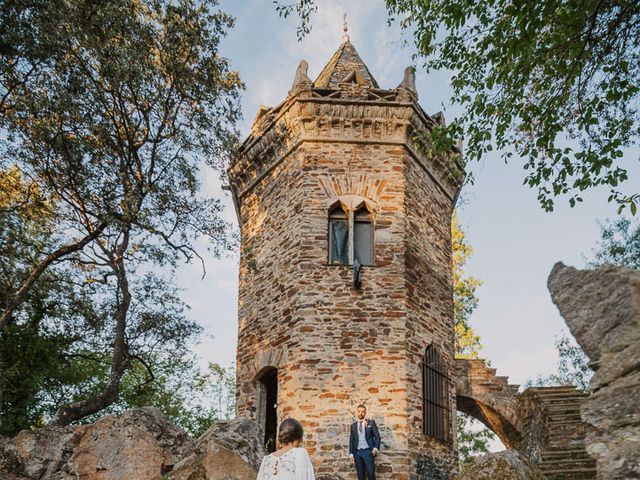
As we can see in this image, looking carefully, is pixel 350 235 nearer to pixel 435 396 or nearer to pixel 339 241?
pixel 339 241

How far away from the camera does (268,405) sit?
13398mm

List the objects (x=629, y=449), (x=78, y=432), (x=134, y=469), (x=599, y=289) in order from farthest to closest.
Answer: (x=78, y=432)
(x=134, y=469)
(x=599, y=289)
(x=629, y=449)

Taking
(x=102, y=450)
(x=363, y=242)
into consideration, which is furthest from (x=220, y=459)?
(x=363, y=242)

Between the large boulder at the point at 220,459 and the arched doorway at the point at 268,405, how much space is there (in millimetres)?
5428

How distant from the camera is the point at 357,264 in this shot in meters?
11.3

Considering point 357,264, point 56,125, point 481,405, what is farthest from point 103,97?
point 481,405

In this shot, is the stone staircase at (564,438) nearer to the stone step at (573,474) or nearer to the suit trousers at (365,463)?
the stone step at (573,474)

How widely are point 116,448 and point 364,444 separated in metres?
4.13

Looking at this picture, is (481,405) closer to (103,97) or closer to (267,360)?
(267,360)

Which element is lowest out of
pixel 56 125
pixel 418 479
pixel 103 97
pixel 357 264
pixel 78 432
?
pixel 418 479

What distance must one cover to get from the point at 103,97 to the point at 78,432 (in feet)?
21.3

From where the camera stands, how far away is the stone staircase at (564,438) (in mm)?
8961

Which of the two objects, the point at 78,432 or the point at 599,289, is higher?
the point at 599,289

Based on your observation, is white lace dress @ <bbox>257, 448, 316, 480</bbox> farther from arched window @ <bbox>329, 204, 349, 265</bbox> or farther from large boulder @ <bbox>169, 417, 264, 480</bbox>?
arched window @ <bbox>329, 204, 349, 265</bbox>
